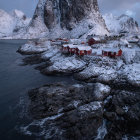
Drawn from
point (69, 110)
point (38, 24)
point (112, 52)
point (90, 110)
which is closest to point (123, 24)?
point (38, 24)

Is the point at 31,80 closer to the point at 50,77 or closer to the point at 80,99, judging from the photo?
the point at 50,77

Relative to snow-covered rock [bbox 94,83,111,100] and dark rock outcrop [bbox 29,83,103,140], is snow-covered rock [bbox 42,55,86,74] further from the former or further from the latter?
snow-covered rock [bbox 94,83,111,100]

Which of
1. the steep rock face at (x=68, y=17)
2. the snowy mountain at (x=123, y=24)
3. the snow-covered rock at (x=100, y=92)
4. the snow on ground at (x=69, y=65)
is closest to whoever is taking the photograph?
the snow-covered rock at (x=100, y=92)

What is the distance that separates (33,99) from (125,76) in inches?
765

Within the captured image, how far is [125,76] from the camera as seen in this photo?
76.3 ft

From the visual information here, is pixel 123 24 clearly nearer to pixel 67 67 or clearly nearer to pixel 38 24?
pixel 38 24

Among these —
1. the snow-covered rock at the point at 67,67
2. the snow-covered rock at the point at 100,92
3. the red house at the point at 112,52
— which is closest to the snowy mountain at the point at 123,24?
the red house at the point at 112,52

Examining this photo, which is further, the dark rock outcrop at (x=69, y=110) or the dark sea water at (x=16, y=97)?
the dark sea water at (x=16, y=97)

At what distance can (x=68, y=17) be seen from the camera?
4818 inches

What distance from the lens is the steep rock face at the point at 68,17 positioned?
353 ft

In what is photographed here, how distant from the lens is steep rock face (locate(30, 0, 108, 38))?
10745cm

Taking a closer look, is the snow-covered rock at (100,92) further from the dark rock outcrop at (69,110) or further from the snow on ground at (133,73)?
the snow on ground at (133,73)

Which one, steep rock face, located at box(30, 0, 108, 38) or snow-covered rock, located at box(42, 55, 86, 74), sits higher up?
steep rock face, located at box(30, 0, 108, 38)

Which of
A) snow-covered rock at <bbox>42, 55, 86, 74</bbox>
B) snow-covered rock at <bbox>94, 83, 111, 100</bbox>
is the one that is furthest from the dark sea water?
snow-covered rock at <bbox>94, 83, 111, 100</bbox>
